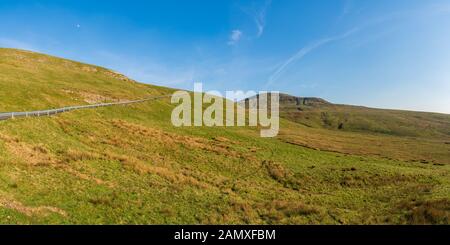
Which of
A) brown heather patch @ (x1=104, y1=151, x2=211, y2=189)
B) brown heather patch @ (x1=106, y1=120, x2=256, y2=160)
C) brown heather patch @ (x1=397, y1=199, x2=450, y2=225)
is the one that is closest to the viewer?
brown heather patch @ (x1=397, y1=199, x2=450, y2=225)

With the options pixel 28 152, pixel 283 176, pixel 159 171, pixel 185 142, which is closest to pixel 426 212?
pixel 283 176

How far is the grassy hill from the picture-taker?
2136 cm

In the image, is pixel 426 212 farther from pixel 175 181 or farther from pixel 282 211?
pixel 175 181

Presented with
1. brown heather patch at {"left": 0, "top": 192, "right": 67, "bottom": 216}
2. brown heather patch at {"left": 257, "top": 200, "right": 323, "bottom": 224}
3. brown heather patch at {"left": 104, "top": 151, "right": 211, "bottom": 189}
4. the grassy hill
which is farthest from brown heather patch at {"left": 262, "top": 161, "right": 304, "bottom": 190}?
brown heather patch at {"left": 0, "top": 192, "right": 67, "bottom": 216}

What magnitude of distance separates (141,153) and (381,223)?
29.2m

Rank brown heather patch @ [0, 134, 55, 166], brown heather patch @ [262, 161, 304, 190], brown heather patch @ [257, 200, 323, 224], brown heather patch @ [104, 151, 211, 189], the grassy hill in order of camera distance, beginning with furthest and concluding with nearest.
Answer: brown heather patch @ [262, 161, 304, 190]
brown heather patch @ [104, 151, 211, 189]
brown heather patch @ [0, 134, 55, 166]
brown heather patch @ [257, 200, 323, 224]
the grassy hill

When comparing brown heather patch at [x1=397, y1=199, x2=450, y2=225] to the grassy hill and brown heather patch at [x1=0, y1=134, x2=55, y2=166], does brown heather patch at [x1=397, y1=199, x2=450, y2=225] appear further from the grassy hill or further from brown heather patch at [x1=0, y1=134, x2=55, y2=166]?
brown heather patch at [x1=0, y1=134, x2=55, y2=166]

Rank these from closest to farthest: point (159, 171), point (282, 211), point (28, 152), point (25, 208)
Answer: point (25, 208) → point (282, 211) → point (28, 152) → point (159, 171)

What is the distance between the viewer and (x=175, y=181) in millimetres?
31859

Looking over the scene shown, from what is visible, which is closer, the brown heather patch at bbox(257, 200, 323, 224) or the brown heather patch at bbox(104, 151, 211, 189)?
the brown heather patch at bbox(257, 200, 323, 224)

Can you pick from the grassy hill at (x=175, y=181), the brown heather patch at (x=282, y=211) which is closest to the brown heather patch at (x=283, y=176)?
the grassy hill at (x=175, y=181)

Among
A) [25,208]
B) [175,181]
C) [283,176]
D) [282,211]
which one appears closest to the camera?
[25,208]
